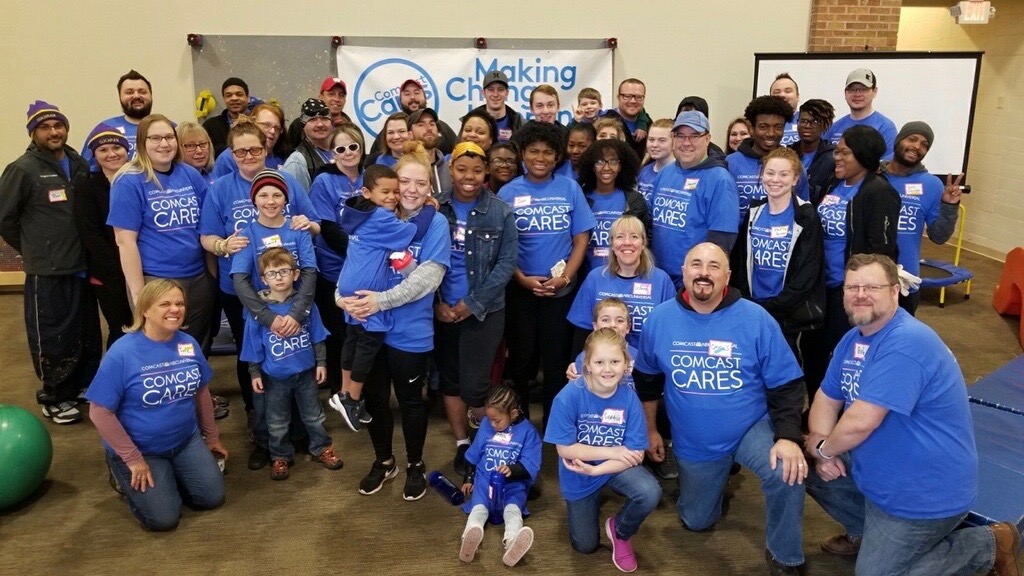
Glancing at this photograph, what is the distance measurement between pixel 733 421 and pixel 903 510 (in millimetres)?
670

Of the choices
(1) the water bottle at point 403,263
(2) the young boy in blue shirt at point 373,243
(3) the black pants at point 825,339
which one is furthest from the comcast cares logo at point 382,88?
(3) the black pants at point 825,339

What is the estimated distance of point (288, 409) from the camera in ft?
12.0

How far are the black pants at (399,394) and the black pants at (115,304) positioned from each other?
1649 mm

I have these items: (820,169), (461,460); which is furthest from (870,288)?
(461,460)

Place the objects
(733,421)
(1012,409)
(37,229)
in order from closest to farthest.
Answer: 1. (733,421)
2. (1012,409)
3. (37,229)

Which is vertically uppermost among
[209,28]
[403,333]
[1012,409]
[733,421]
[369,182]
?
[209,28]

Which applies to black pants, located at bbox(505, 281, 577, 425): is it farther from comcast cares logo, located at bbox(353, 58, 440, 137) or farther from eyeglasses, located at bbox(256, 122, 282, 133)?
comcast cares logo, located at bbox(353, 58, 440, 137)

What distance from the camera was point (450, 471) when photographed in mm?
3699

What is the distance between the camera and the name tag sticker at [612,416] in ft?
9.40

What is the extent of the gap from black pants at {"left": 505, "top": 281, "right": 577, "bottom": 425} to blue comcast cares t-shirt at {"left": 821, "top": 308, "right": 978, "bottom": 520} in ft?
4.99

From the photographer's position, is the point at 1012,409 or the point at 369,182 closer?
the point at 369,182

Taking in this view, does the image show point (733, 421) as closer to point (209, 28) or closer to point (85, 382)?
point (85, 382)

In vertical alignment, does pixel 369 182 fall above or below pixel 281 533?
above

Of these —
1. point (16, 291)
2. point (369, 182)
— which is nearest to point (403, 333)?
point (369, 182)
